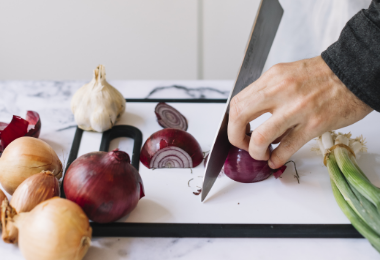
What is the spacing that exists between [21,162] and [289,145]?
→ 0.63 m

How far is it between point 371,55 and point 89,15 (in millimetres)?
1765

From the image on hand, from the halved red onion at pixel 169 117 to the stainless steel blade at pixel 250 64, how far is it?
271mm

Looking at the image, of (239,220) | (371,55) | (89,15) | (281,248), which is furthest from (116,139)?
(89,15)

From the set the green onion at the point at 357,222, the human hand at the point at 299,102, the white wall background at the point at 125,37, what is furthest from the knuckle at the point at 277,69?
the white wall background at the point at 125,37

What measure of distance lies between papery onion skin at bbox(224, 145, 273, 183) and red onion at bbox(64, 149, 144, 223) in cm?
27

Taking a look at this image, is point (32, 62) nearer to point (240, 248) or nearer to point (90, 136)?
point (90, 136)

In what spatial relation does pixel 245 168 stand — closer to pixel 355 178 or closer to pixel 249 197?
pixel 249 197

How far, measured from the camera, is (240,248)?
2.44ft

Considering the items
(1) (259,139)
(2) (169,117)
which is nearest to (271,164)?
(1) (259,139)

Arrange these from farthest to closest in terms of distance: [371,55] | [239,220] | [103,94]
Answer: [103,94] < [239,220] < [371,55]

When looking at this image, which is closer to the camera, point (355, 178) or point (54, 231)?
point (54, 231)

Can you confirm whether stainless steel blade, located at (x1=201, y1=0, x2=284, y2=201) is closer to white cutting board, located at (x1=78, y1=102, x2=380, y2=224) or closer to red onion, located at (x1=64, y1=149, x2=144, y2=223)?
white cutting board, located at (x1=78, y1=102, x2=380, y2=224)

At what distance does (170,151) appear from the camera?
3.02 feet

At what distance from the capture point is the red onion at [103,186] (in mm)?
701
